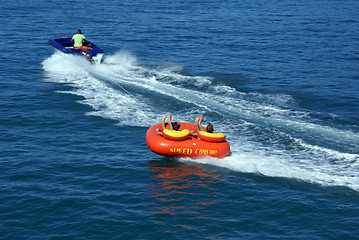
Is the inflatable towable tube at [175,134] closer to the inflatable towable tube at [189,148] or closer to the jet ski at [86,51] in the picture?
the inflatable towable tube at [189,148]

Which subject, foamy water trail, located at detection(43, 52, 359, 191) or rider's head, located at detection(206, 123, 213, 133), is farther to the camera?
rider's head, located at detection(206, 123, 213, 133)

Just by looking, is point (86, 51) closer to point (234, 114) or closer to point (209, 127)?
point (234, 114)

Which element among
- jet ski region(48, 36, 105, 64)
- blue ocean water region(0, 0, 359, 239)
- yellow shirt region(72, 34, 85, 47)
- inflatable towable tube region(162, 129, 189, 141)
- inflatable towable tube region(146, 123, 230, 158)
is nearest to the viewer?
blue ocean water region(0, 0, 359, 239)

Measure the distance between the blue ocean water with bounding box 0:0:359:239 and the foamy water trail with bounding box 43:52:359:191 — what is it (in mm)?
70

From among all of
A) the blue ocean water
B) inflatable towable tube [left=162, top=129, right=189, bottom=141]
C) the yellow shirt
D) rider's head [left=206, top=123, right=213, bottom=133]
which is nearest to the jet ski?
the yellow shirt

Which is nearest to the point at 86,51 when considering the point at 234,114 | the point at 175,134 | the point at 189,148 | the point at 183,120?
the point at 183,120

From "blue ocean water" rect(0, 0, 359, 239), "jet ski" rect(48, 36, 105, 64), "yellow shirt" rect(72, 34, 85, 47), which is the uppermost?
"yellow shirt" rect(72, 34, 85, 47)

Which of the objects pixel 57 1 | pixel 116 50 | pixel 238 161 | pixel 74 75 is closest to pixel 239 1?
pixel 57 1

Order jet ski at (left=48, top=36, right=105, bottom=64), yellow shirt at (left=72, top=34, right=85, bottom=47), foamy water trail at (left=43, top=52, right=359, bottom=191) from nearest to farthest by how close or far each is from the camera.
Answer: foamy water trail at (left=43, top=52, right=359, bottom=191) < jet ski at (left=48, top=36, right=105, bottom=64) < yellow shirt at (left=72, top=34, right=85, bottom=47)

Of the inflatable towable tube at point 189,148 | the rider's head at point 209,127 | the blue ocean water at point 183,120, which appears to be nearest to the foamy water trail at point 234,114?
the blue ocean water at point 183,120

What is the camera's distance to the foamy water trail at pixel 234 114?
17094mm

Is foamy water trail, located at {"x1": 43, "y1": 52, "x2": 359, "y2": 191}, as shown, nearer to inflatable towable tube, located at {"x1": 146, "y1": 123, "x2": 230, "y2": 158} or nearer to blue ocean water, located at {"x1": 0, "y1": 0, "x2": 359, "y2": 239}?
blue ocean water, located at {"x1": 0, "y1": 0, "x2": 359, "y2": 239}

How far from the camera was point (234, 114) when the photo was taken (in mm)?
22172

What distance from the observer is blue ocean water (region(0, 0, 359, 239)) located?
1393 cm
